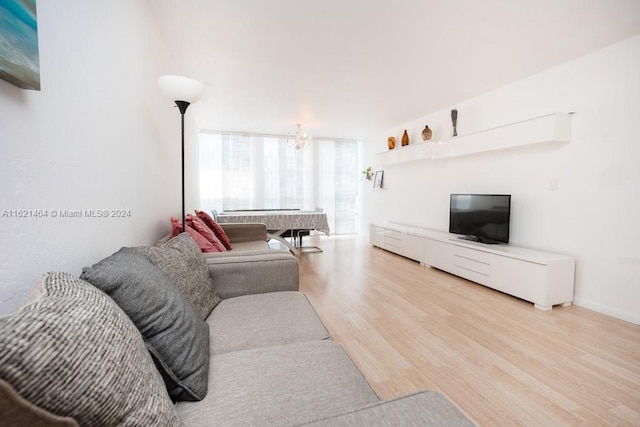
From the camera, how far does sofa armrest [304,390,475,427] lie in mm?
640

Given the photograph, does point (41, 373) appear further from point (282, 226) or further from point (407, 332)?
point (282, 226)

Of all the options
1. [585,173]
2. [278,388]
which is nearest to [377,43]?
[585,173]

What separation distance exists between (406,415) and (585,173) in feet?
11.1

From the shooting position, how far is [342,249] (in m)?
5.61

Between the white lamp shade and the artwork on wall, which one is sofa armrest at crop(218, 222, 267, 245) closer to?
the white lamp shade

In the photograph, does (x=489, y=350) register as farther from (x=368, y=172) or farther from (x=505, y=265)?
(x=368, y=172)

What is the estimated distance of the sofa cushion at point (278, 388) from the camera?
0.83m

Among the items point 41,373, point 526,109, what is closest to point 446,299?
point 526,109

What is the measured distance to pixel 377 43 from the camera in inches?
101

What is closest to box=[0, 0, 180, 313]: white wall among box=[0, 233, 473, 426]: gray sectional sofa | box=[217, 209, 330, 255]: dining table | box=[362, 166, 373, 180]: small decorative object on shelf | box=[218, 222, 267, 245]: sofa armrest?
box=[0, 233, 473, 426]: gray sectional sofa

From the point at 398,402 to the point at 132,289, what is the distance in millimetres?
839

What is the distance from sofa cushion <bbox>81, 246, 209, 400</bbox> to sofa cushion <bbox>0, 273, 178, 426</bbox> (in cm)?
18

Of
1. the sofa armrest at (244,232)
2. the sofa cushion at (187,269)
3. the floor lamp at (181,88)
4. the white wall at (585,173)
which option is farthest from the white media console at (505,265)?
the floor lamp at (181,88)

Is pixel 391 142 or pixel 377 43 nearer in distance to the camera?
pixel 377 43
